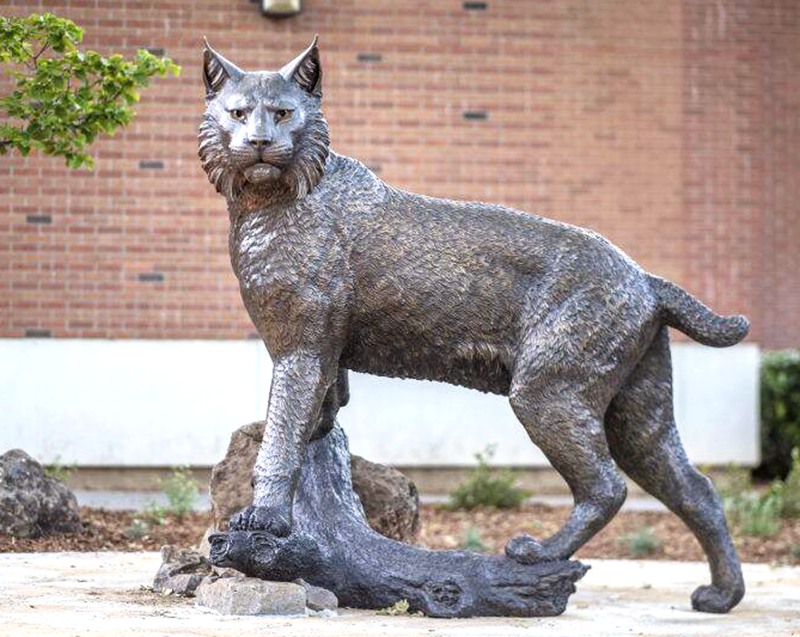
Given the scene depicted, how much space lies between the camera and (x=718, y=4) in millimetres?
14141

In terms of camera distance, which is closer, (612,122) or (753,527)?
(753,527)

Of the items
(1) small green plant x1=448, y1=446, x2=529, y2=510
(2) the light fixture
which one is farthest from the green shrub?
(2) the light fixture

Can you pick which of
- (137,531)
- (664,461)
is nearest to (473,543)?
(137,531)

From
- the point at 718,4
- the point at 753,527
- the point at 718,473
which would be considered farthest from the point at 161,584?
the point at 718,4

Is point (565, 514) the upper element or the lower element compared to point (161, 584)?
lower

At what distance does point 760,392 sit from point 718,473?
4.92ft

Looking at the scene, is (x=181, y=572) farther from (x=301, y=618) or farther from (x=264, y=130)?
(x=264, y=130)

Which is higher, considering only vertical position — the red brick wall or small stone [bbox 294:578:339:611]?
the red brick wall

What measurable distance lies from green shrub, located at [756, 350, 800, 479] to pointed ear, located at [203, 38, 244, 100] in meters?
9.65

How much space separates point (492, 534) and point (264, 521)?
505 cm

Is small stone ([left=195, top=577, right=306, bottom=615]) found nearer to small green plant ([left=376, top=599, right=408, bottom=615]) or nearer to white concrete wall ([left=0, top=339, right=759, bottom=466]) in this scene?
small green plant ([left=376, top=599, right=408, bottom=615])

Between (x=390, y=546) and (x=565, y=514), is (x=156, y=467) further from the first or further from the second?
(x=390, y=546)

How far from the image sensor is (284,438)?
6.18m

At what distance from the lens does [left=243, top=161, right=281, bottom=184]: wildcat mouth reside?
6.13 metres
